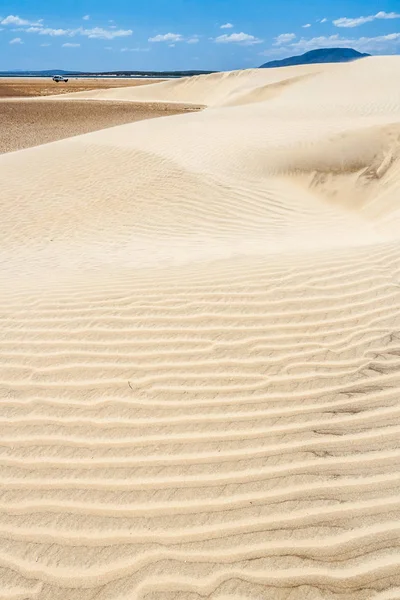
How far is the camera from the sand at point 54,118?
800 inches

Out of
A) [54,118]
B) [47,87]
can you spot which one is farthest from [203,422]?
[47,87]

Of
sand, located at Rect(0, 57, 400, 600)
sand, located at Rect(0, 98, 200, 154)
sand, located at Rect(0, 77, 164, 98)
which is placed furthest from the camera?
sand, located at Rect(0, 77, 164, 98)

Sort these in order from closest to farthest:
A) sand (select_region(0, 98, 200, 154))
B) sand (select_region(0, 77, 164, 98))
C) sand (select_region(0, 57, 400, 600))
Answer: sand (select_region(0, 57, 400, 600)) → sand (select_region(0, 98, 200, 154)) → sand (select_region(0, 77, 164, 98))

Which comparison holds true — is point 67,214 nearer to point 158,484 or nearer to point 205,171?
point 205,171

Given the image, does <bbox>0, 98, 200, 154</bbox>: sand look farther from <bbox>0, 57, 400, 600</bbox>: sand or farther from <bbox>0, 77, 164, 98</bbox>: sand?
<bbox>0, 57, 400, 600</bbox>: sand

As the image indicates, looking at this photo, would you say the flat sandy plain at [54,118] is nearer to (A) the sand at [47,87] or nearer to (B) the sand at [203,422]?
(A) the sand at [47,87]

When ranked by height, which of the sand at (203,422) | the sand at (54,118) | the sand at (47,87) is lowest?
the sand at (203,422)

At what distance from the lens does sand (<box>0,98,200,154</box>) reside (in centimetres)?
2033

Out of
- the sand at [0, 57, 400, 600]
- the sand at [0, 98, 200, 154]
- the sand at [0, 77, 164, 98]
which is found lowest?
the sand at [0, 57, 400, 600]

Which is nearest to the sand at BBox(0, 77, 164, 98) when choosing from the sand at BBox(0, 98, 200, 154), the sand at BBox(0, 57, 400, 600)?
the sand at BBox(0, 98, 200, 154)

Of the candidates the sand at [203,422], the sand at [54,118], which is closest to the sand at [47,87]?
the sand at [54,118]

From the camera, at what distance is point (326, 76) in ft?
107

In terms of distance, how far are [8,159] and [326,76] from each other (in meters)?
26.4

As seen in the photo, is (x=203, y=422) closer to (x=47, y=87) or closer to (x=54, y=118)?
(x=54, y=118)
